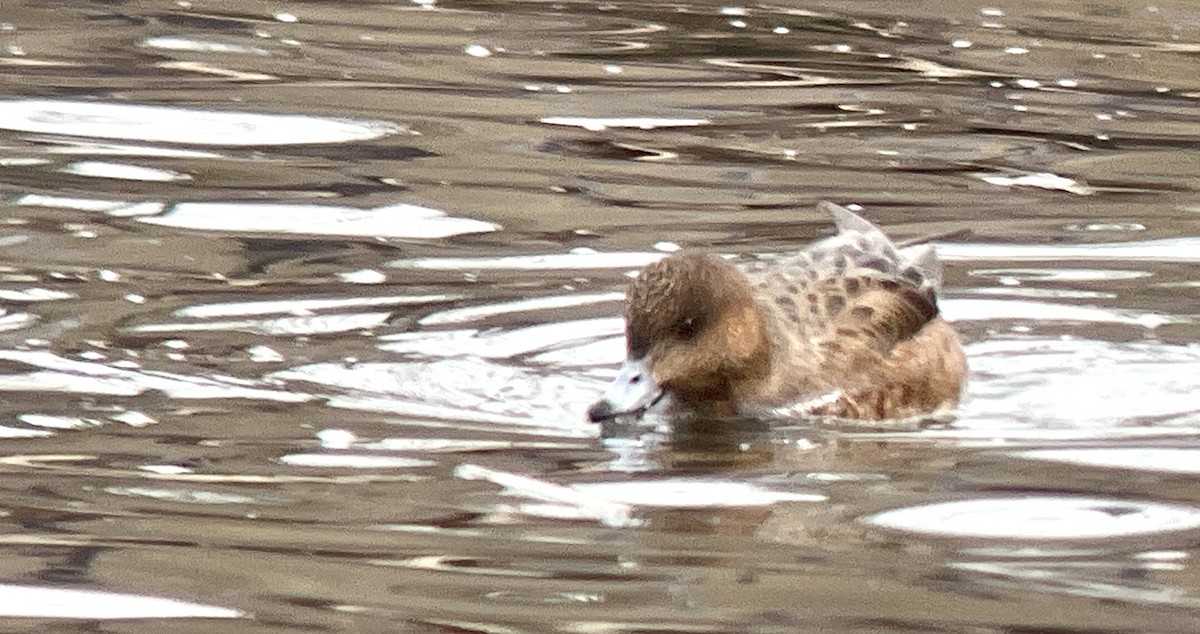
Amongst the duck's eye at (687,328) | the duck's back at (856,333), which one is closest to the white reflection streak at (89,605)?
the duck's eye at (687,328)

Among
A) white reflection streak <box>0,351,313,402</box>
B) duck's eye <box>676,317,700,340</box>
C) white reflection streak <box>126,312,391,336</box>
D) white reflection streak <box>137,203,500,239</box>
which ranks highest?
duck's eye <box>676,317,700,340</box>

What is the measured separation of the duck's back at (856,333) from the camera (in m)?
7.48

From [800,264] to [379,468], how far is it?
2194 millimetres

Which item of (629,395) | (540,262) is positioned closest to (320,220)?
(540,262)

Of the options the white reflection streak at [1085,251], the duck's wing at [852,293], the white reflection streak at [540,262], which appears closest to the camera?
the duck's wing at [852,293]

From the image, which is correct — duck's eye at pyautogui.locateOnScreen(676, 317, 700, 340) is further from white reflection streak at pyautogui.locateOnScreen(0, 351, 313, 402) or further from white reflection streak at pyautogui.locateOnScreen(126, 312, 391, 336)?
white reflection streak at pyautogui.locateOnScreen(126, 312, 391, 336)

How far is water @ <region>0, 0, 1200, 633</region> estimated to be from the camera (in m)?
5.31

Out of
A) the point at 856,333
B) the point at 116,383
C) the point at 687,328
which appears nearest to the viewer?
the point at 116,383

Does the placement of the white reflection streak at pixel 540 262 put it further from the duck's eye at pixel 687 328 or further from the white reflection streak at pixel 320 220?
the duck's eye at pixel 687 328

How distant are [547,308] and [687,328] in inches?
45.0

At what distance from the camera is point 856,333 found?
779cm

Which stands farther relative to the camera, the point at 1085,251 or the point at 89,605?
the point at 1085,251

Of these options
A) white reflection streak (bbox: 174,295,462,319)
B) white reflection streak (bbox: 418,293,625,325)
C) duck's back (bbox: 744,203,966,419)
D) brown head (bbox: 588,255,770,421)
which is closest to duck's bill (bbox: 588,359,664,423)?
brown head (bbox: 588,255,770,421)

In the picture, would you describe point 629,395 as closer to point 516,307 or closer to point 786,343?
point 786,343
